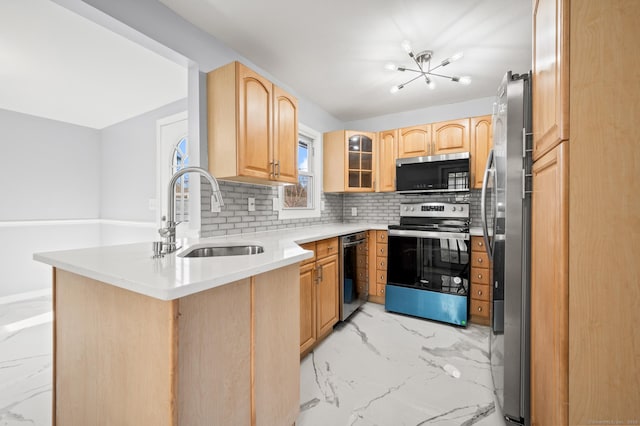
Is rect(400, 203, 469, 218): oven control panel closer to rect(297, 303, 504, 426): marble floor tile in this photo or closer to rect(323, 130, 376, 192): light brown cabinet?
rect(323, 130, 376, 192): light brown cabinet

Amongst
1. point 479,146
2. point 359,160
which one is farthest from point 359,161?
point 479,146

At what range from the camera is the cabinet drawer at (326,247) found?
7.25 feet

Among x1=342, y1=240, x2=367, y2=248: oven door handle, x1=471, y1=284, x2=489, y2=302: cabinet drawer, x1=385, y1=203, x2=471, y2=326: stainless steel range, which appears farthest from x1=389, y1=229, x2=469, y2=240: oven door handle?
x1=471, y1=284, x2=489, y2=302: cabinet drawer

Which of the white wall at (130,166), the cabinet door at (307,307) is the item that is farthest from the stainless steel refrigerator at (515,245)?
the white wall at (130,166)

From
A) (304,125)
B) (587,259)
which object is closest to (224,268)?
(587,259)

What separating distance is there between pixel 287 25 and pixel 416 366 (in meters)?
2.68

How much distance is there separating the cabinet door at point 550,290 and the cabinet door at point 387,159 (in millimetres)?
2337

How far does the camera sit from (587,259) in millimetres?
693

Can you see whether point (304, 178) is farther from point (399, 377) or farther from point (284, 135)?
point (399, 377)

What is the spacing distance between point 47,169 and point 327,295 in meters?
4.39

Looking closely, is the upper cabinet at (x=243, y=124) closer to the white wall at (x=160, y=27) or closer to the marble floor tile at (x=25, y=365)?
the white wall at (x=160, y=27)

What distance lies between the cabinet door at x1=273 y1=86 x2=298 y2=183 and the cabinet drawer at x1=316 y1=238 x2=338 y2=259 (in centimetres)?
63

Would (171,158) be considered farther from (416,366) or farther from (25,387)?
(416,366)

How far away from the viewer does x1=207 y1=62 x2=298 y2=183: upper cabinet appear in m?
1.85
